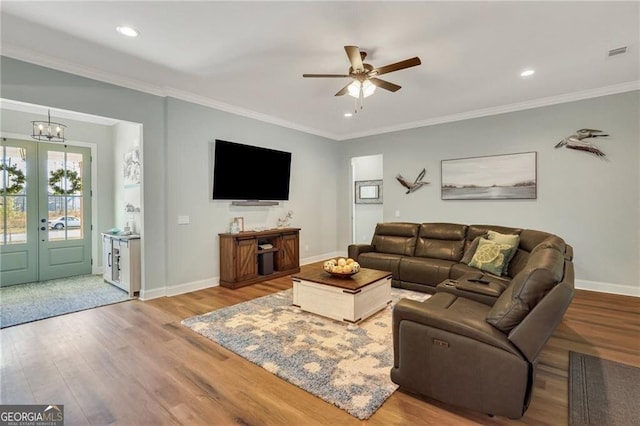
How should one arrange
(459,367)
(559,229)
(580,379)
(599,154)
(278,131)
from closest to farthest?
(459,367), (580,379), (599,154), (559,229), (278,131)

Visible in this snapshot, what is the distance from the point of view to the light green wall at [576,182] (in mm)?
4184

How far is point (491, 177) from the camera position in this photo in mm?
5227

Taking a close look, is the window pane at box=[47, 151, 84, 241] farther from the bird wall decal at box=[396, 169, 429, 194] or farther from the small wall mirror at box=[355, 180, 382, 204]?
the bird wall decal at box=[396, 169, 429, 194]

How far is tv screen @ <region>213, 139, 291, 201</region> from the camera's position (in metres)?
4.80

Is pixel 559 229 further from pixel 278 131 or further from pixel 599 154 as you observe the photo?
pixel 278 131

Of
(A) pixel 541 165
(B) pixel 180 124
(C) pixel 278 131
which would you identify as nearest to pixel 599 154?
(A) pixel 541 165

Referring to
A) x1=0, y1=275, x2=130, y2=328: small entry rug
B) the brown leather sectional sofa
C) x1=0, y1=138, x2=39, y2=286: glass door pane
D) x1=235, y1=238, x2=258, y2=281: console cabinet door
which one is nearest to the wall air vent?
the brown leather sectional sofa

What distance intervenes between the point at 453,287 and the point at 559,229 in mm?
3022

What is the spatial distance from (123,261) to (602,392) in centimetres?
555

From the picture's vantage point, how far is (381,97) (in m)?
4.57

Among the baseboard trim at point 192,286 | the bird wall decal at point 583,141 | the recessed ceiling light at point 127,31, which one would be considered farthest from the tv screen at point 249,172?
the bird wall decal at point 583,141

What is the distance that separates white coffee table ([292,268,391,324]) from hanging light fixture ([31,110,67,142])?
482 cm

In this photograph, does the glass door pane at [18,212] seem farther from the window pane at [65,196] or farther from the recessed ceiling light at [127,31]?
the recessed ceiling light at [127,31]

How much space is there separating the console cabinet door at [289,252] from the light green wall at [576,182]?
2847 mm
